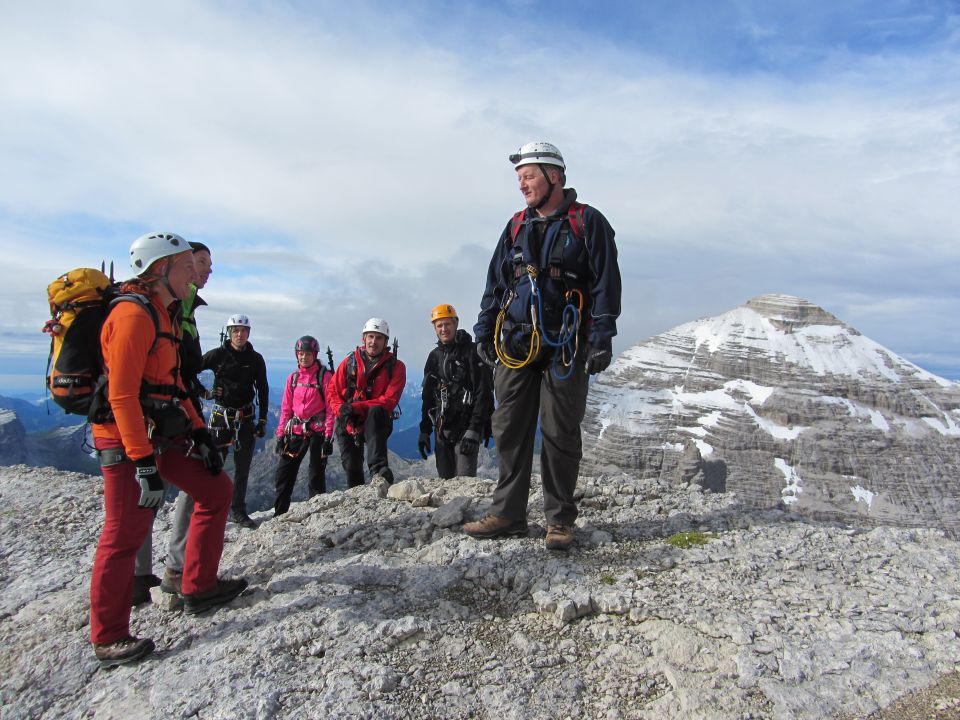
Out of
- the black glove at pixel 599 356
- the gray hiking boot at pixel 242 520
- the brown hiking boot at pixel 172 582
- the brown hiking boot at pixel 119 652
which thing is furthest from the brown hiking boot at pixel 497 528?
the gray hiking boot at pixel 242 520

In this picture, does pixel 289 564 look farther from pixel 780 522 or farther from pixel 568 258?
pixel 780 522

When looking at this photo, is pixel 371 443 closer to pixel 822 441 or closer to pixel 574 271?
pixel 574 271

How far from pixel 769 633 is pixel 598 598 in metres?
1.37

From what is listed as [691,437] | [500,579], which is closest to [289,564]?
[500,579]

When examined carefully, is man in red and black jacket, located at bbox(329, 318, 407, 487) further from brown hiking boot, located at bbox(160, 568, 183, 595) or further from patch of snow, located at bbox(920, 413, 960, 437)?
patch of snow, located at bbox(920, 413, 960, 437)

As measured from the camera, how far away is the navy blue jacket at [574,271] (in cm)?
615

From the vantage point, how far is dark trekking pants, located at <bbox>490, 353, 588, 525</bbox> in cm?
638

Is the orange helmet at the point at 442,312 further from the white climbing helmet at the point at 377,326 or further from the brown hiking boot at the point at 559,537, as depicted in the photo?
the brown hiking boot at the point at 559,537

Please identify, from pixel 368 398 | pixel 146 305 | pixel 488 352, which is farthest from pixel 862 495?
pixel 146 305

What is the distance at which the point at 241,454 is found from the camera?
11320 millimetres

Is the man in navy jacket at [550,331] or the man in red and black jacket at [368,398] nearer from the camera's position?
the man in navy jacket at [550,331]

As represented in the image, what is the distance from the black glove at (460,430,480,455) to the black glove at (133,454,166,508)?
6384mm

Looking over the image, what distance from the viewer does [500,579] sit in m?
6.02

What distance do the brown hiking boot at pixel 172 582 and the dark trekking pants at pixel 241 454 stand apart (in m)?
4.68
